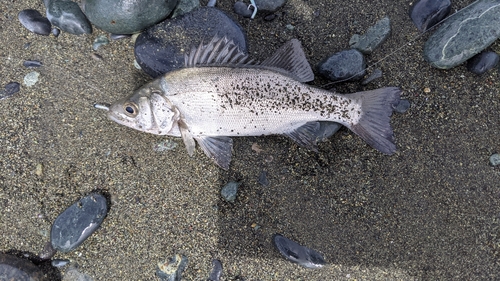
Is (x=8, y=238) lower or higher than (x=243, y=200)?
lower

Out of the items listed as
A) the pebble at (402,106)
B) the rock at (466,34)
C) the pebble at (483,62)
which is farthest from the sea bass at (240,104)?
the pebble at (483,62)

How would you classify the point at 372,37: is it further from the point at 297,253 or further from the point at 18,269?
the point at 18,269

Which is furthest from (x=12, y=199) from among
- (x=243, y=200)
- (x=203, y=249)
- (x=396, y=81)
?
(x=396, y=81)

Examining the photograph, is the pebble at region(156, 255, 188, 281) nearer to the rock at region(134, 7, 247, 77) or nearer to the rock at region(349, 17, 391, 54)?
the rock at region(134, 7, 247, 77)

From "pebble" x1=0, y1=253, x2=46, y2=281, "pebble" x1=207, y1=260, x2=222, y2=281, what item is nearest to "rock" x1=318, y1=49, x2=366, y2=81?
"pebble" x1=207, y1=260, x2=222, y2=281

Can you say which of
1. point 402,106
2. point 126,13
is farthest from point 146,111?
point 402,106

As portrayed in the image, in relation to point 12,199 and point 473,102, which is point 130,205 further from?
point 473,102
